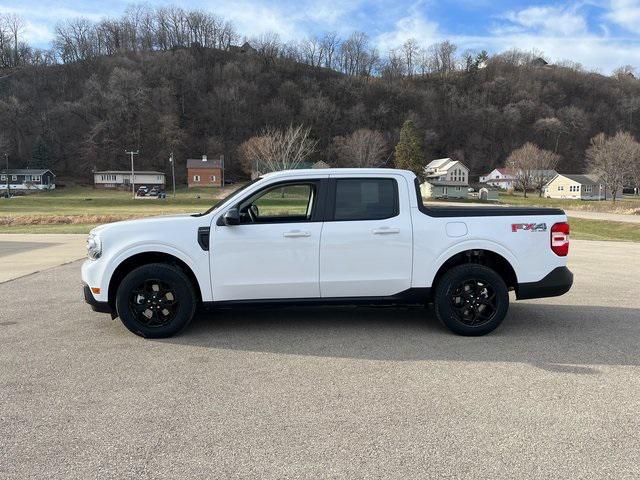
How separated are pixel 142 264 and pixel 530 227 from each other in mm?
4509

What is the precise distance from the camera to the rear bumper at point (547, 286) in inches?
219

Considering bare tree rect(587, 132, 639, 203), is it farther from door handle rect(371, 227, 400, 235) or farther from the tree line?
door handle rect(371, 227, 400, 235)

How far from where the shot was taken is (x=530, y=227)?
550 centimetres

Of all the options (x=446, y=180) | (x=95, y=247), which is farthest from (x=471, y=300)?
(x=446, y=180)

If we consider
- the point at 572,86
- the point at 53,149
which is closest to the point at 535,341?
the point at 53,149

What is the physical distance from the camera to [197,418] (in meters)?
3.46

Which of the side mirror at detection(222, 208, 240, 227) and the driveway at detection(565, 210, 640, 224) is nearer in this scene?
the side mirror at detection(222, 208, 240, 227)

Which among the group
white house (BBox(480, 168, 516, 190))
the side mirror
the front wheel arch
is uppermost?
white house (BBox(480, 168, 516, 190))

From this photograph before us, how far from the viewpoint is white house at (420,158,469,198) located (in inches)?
3423

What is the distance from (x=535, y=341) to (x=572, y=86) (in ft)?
594

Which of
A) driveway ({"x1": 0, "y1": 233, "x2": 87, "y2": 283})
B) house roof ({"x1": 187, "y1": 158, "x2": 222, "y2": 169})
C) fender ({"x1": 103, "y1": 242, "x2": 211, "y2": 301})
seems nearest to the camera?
fender ({"x1": 103, "y1": 242, "x2": 211, "y2": 301})

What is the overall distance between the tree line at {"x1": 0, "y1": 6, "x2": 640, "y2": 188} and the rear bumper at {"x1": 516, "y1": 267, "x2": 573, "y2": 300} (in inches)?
4311

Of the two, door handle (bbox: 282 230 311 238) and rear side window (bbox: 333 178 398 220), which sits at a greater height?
rear side window (bbox: 333 178 398 220)

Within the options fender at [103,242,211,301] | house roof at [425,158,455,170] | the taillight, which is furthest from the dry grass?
house roof at [425,158,455,170]
